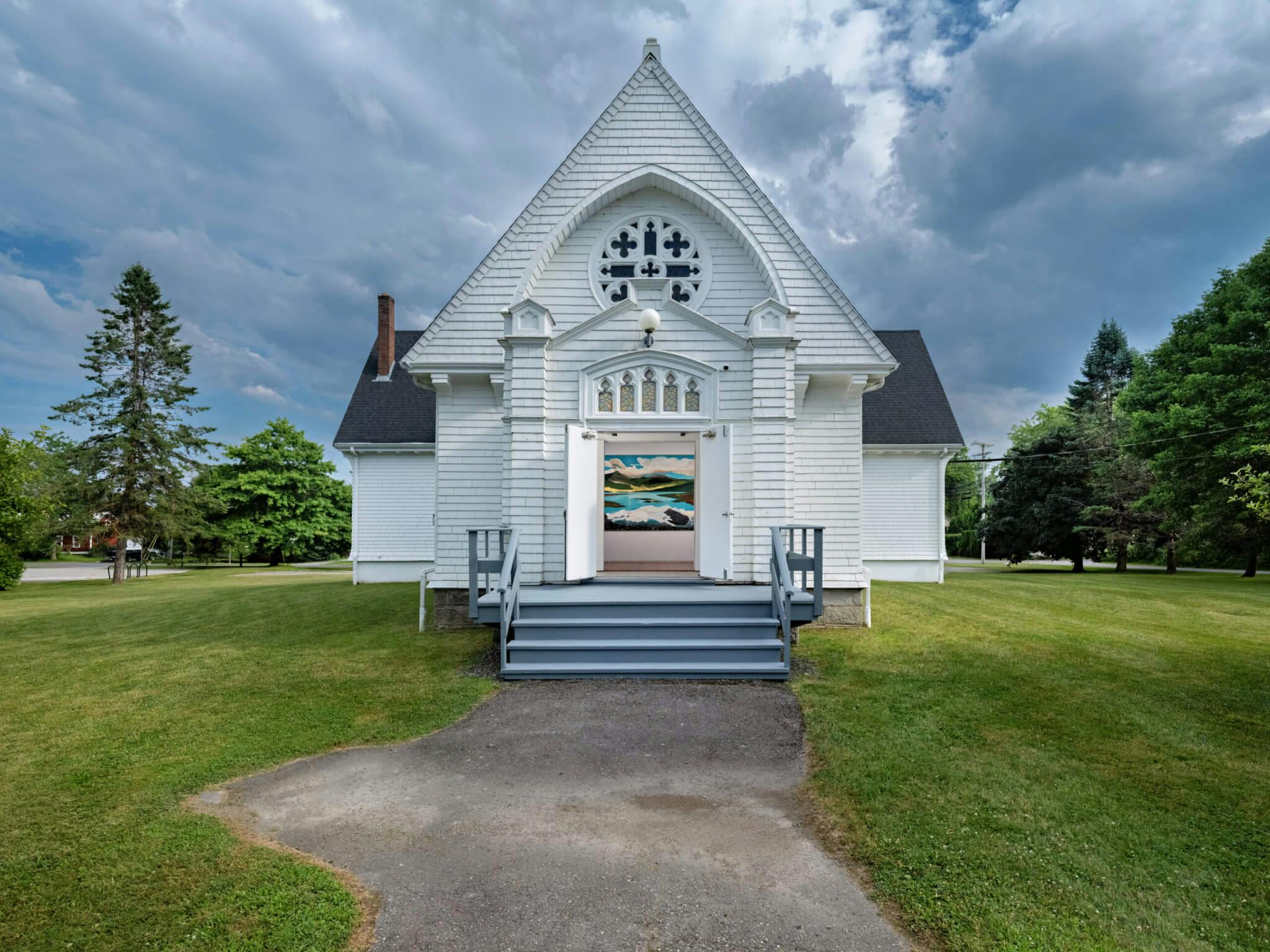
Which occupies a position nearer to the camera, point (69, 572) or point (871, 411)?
point (871, 411)

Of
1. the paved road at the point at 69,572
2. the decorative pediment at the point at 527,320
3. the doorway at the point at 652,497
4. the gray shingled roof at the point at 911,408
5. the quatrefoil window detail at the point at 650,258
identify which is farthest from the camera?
the paved road at the point at 69,572

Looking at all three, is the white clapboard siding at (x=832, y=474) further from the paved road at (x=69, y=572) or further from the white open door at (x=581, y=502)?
the paved road at (x=69, y=572)

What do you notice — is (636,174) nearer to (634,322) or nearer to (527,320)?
(634,322)

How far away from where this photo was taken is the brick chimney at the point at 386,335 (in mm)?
22656

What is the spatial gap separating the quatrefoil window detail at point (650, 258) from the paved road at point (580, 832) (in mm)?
6912

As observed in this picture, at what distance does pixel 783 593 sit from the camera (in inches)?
299

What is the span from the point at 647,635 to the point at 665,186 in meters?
7.36

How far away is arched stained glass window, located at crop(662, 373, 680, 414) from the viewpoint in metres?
9.69

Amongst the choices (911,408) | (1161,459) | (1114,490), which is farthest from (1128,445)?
(911,408)

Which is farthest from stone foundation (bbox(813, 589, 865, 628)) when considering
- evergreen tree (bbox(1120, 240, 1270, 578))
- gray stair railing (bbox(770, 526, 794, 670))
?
evergreen tree (bbox(1120, 240, 1270, 578))

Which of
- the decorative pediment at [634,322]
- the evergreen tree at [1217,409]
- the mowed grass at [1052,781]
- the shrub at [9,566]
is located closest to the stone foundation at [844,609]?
the mowed grass at [1052,781]

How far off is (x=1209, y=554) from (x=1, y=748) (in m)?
35.1

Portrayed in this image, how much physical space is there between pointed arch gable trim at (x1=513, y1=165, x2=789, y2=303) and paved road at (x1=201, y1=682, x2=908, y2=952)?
6.92 meters

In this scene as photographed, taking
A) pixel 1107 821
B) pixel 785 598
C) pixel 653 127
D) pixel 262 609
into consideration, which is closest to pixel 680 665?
pixel 785 598
